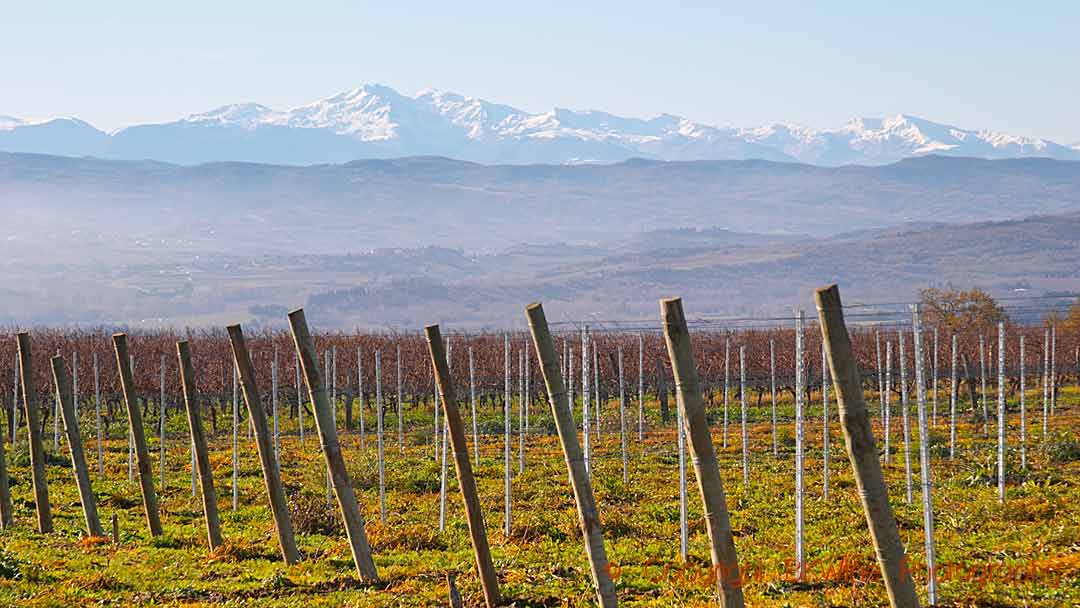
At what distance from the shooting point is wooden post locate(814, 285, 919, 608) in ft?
25.7

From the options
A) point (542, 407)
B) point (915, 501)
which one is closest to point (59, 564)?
point (915, 501)

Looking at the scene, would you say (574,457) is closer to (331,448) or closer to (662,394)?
(331,448)

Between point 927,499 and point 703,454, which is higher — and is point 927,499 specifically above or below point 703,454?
below

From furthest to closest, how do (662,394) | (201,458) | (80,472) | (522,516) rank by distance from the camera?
(662,394)
(522,516)
(80,472)
(201,458)

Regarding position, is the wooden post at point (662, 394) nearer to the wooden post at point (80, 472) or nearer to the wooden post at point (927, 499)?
the wooden post at point (80, 472)

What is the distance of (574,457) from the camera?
9703 millimetres

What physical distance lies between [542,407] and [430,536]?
3721 cm

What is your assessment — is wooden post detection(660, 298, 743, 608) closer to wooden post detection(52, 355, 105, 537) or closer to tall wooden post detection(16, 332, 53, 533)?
wooden post detection(52, 355, 105, 537)

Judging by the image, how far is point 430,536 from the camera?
17562 millimetres

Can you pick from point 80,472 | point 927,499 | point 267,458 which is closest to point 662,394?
point 80,472

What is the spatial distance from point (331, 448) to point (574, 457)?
4.06m

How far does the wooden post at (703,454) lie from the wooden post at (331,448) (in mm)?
5057

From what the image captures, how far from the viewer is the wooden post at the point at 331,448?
12.8 m

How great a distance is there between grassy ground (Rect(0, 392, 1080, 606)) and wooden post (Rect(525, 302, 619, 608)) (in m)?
2.21
